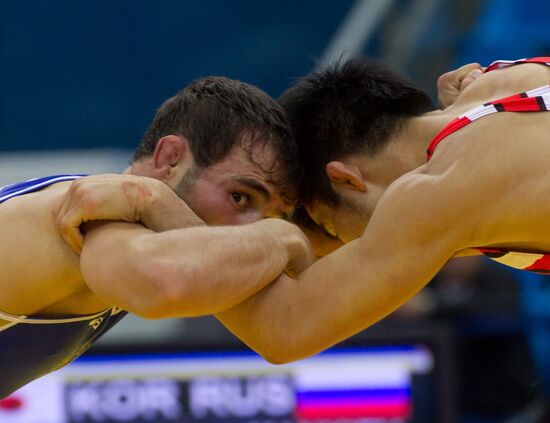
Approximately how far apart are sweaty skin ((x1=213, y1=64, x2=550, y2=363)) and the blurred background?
246cm

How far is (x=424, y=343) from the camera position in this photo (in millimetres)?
6074

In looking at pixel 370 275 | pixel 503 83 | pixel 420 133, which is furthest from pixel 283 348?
pixel 503 83

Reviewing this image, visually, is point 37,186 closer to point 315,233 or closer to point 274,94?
point 315,233

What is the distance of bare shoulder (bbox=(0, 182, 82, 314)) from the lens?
10.4ft

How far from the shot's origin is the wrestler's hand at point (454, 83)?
12.0 ft

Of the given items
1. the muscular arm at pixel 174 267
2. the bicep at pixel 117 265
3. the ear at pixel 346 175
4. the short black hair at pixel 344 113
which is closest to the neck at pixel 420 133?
the short black hair at pixel 344 113

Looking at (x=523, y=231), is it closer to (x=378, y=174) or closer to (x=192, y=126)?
(x=378, y=174)

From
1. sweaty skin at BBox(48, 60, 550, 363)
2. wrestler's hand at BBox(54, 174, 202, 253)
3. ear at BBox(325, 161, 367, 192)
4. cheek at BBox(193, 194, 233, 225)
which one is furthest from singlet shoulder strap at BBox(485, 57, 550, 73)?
wrestler's hand at BBox(54, 174, 202, 253)

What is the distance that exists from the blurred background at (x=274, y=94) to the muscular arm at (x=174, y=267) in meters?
2.49

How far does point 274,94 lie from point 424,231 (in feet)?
18.8

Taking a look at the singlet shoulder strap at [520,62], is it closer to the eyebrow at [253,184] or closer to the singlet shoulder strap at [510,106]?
the singlet shoulder strap at [510,106]

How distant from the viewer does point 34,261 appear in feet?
10.4

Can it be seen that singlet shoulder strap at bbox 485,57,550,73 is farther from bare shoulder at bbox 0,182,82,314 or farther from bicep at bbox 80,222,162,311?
bare shoulder at bbox 0,182,82,314

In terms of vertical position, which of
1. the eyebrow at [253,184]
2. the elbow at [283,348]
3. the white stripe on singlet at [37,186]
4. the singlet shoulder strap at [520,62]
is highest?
the singlet shoulder strap at [520,62]
